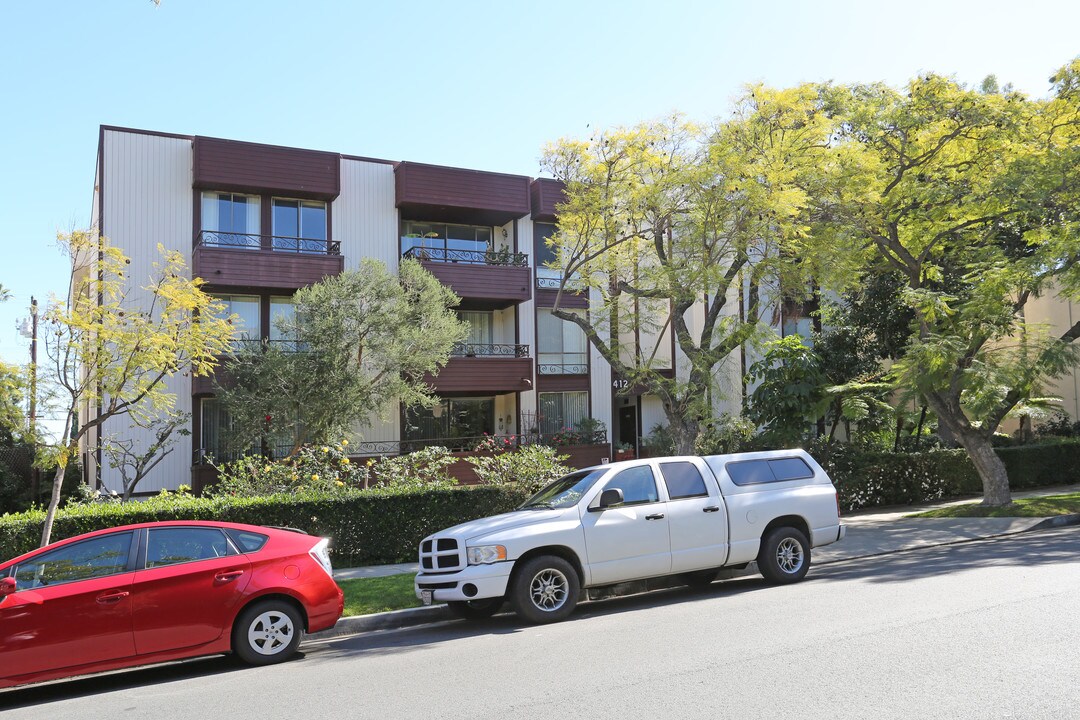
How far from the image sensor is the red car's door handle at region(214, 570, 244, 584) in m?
7.66

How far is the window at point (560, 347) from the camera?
2798cm

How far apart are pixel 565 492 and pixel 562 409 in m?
18.2

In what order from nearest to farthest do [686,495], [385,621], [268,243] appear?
[385,621] → [686,495] → [268,243]

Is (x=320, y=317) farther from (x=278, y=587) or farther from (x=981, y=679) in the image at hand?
(x=981, y=679)

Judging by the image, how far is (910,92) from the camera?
16766mm

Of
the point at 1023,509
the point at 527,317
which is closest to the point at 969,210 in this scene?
the point at 1023,509

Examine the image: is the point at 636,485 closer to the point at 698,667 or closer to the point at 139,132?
the point at 698,667

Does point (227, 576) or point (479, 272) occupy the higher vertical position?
point (479, 272)

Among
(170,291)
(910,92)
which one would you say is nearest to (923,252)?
(910,92)

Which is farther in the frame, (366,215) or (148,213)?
(366,215)

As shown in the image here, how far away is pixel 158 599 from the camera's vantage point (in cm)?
739

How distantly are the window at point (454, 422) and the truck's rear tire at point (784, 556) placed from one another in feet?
48.3

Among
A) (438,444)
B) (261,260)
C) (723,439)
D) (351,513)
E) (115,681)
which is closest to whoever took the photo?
(115,681)

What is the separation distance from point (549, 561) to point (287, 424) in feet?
40.6
